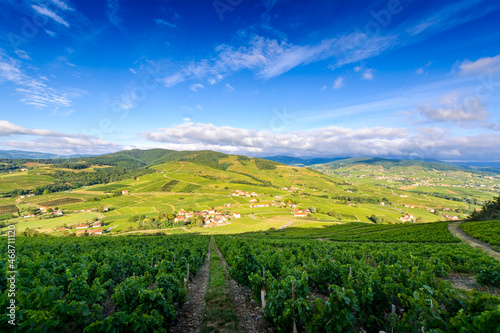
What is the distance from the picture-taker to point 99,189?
540ft

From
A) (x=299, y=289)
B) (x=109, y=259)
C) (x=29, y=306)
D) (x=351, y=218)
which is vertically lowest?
(x=351, y=218)

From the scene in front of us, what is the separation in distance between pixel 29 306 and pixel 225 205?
121m

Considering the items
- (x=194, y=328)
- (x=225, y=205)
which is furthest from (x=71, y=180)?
(x=194, y=328)

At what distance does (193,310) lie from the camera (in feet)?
35.4

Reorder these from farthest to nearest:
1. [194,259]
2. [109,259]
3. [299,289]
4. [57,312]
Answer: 1. [194,259]
2. [109,259]
3. [299,289]
4. [57,312]

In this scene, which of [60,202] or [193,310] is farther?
[60,202]

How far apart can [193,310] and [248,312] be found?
3180mm

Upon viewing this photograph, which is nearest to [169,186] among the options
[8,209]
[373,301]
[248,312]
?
[8,209]

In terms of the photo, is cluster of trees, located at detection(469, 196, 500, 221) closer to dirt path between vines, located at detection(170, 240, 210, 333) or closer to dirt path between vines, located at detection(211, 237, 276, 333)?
dirt path between vines, located at detection(211, 237, 276, 333)

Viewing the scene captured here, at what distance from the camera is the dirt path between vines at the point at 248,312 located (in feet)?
28.5

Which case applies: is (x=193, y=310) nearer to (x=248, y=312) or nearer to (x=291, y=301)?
(x=248, y=312)

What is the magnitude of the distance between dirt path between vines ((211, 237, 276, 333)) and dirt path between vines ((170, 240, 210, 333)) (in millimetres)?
2009

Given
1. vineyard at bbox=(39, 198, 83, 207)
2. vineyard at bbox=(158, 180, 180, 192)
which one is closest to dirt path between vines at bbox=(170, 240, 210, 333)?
vineyard at bbox=(39, 198, 83, 207)

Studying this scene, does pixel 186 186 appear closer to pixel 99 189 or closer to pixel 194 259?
pixel 99 189
